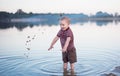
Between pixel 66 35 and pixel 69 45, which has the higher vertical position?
pixel 66 35

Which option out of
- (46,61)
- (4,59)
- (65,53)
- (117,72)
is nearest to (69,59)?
(65,53)

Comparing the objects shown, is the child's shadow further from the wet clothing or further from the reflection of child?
the wet clothing

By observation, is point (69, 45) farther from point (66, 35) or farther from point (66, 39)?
point (66, 35)

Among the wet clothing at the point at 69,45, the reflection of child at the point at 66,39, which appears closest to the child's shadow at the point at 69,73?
the reflection of child at the point at 66,39

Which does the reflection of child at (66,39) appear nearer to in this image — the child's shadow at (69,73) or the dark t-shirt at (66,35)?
the dark t-shirt at (66,35)

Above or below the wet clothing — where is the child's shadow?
below

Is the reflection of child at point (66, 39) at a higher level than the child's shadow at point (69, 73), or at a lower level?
higher

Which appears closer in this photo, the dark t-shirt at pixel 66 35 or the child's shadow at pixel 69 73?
the dark t-shirt at pixel 66 35

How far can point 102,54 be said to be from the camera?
1205 centimetres

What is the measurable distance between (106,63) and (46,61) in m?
2.27

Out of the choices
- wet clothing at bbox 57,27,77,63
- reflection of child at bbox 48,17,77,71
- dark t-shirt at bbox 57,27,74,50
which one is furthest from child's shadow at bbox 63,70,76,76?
dark t-shirt at bbox 57,27,74,50

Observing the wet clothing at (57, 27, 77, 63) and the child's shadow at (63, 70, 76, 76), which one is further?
the child's shadow at (63, 70, 76, 76)

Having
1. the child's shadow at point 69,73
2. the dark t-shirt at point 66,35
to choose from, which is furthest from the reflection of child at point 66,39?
the child's shadow at point 69,73

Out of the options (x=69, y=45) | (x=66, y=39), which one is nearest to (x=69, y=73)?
(x=69, y=45)
